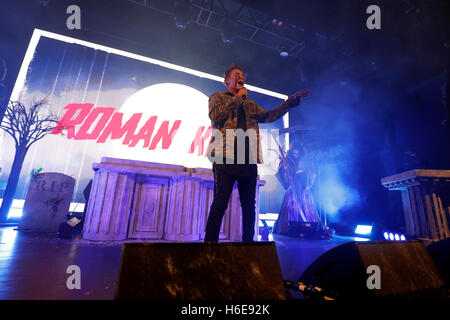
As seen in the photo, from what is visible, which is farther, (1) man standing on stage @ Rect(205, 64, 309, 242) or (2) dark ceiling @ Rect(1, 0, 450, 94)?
(2) dark ceiling @ Rect(1, 0, 450, 94)

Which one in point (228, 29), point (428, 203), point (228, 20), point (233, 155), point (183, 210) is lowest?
point (183, 210)

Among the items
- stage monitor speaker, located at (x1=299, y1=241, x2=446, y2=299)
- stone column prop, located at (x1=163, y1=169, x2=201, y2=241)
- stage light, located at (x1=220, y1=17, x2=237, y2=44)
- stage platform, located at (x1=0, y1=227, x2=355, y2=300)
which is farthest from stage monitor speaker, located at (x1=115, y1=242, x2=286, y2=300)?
stage light, located at (x1=220, y1=17, x2=237, y2=44)

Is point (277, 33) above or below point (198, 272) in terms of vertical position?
above

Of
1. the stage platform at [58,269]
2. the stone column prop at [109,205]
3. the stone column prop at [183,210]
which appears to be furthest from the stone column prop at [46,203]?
the stone column prop at [183,210]

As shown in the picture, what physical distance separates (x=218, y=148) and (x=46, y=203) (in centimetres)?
375

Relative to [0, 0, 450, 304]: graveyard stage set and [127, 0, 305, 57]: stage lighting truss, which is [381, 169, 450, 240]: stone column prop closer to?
[0, 0, 450, 304]: graveyard stage set

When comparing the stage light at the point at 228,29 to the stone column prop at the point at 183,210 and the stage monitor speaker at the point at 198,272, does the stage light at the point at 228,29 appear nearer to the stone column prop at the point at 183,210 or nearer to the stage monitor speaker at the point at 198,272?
the stone column prop at the point at 183,210

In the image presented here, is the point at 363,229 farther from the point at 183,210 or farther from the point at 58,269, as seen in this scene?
the point at 58,269

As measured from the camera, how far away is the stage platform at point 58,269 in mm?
1123

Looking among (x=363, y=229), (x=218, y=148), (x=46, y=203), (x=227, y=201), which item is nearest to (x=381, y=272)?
(x=227, y=201)

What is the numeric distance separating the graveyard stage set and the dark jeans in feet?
0.05

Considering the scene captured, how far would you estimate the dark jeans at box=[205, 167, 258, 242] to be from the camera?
1.68m

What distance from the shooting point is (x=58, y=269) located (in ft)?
5.10
